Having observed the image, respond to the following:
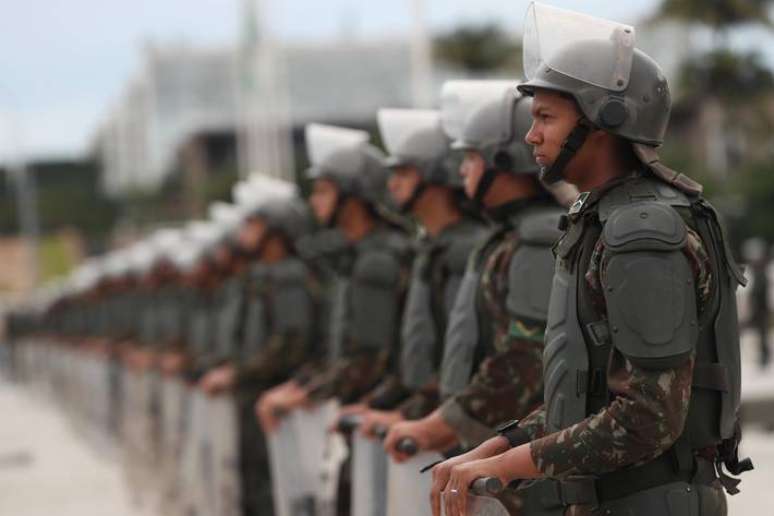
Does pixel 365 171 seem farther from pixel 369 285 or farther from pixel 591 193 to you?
pixel 591 193

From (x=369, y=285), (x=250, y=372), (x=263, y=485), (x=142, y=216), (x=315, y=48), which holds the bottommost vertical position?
(x=142, y=216)

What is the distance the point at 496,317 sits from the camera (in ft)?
17.7

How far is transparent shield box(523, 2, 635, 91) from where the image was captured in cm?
398

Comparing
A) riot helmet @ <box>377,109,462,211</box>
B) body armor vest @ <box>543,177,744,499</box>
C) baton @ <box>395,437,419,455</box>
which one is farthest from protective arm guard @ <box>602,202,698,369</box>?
riot helmet @ <box>377,109,462,211</box>

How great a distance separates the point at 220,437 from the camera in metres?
10.5

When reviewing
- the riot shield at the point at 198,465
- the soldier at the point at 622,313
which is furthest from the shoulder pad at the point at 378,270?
the soldier at the point at 622,313

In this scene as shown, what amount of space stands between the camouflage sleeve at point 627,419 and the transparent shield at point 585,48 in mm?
422

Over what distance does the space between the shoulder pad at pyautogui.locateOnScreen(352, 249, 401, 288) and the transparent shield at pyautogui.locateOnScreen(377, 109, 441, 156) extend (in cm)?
69

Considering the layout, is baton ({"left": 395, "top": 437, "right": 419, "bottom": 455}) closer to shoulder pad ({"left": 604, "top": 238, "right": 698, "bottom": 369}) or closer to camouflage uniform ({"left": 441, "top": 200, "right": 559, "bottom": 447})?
camouflage uniform ({"left": 441, "top": 200, "right": 559, "bottom": 447})

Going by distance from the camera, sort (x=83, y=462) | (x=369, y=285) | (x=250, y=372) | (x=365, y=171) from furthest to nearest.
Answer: (x=83, y=462) < (x=250, y=372) < (x=365, y=171) < (x=369, y=285)

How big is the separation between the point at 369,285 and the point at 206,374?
3884 mm

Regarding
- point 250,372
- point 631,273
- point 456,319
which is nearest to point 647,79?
point 631,273

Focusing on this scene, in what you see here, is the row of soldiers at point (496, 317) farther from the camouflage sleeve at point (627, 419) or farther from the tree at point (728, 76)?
the tree at point (728, 76)

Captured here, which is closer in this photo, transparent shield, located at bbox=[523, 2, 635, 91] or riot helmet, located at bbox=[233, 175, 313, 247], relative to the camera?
transparent shield, located at bbox=[523, 2, 635, 91]
